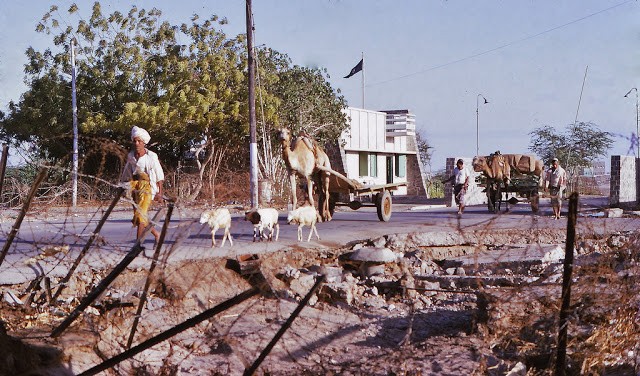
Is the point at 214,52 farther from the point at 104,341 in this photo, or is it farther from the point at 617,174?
the point at 104,341

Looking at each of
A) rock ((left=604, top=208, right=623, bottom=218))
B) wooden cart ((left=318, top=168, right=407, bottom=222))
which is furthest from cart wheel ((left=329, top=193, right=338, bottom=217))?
rock ((left=604, top=208, right=623, bottom=218))

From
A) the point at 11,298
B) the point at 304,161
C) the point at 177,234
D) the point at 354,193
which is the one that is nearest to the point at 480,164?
the point at 354,193

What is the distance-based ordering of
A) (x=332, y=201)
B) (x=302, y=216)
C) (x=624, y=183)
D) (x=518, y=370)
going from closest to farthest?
1. (x=518, y=370)
2. (x=302, y=216)
3. (x=332, y=201)
4. (x=624, y=183)

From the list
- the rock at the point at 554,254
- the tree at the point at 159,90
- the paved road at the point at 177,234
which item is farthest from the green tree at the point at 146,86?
the rock at the point at 554,254

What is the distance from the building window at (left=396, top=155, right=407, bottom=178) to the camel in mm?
30445

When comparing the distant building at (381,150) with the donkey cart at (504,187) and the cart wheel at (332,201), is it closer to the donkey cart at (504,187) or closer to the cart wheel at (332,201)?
the donkey cart at (504,187)

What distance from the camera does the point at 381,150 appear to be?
42500 millimetres

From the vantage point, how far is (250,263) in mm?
9758

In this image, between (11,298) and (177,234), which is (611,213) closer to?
(11,298)

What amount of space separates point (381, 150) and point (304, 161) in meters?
27.7

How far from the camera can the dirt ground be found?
4.20 meters

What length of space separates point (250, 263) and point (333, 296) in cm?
119

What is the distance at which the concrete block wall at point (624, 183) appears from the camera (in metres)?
24.2

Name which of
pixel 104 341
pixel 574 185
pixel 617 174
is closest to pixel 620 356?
pixel 574 185
